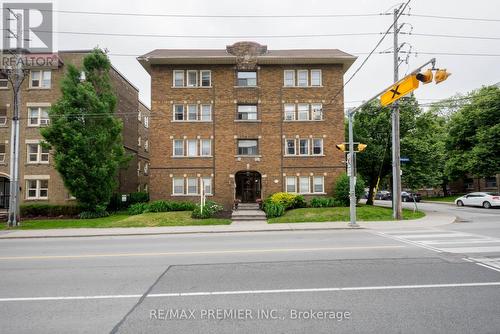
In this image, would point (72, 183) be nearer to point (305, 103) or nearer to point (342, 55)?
point (305, 103)

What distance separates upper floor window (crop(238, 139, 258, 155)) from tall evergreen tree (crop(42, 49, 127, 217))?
28.8ft

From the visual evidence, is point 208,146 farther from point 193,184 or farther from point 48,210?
point 48,210

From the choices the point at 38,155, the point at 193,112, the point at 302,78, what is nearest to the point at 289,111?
the point at 302,78

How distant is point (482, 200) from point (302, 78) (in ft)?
64.5

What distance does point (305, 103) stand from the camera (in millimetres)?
25062

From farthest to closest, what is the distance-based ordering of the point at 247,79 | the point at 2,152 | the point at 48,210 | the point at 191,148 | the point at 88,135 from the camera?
the point at 2,152
the point at 247,79
the point at 191,148
the point at 48,210
the point at 88,135

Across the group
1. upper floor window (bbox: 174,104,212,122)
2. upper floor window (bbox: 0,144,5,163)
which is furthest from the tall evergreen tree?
upper floor window (bbox: 0,144,5,163)

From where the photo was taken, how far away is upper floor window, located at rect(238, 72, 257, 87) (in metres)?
25.2

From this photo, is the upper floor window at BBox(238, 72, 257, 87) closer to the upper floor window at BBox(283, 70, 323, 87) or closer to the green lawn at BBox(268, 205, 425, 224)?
the upper floor window at BBox(283, 70, 323, 87)

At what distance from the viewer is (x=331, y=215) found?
1944 cm

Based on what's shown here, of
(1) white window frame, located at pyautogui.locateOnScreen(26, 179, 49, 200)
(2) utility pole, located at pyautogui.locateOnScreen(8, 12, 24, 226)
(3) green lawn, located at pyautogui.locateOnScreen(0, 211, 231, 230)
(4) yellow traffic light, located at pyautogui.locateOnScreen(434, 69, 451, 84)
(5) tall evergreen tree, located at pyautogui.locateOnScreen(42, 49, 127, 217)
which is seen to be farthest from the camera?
(1) white window frame, located at pyautogui.locateOnScreen(26, 179, 49, 200)

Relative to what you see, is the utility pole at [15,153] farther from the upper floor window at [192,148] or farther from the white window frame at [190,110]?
the white window frame at [190,110]

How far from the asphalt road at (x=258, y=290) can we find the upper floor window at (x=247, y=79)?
1732 cm

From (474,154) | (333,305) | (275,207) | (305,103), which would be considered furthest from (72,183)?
(474,154)
